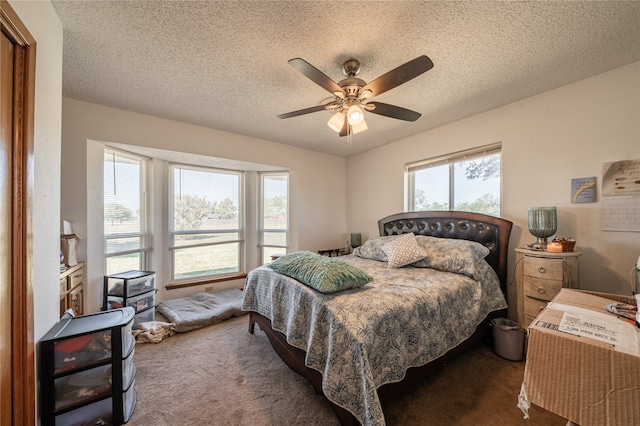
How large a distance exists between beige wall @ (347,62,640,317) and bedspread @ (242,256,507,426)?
31.4 inches

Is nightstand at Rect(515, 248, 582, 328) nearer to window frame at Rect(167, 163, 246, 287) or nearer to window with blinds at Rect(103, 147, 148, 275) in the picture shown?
window frame at Rect(167, 163, 246, 287)

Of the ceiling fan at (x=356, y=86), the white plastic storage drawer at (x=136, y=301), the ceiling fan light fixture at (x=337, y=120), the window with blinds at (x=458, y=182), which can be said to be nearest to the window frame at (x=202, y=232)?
the white plastic storage drawer at (x=136, y=301)

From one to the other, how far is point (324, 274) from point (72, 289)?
2.38m

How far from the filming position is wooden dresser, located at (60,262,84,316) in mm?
1917

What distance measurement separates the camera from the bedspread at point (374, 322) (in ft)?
3.99

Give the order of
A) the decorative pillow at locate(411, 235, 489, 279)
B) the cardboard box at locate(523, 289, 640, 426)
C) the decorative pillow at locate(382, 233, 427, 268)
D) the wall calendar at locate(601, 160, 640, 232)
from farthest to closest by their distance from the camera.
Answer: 1. the decorative pillow at locate(382, 233, 427, 268)
2. the decorative pillow at locate(411, 235, 489, 279)
3. the wall calendar at locate(601, 160, 640, 232)
4. the cardboard box at locate(523, 289, 640, 426)

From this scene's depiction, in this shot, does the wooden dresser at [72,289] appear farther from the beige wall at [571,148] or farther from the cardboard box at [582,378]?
the beige wall at [571,148]

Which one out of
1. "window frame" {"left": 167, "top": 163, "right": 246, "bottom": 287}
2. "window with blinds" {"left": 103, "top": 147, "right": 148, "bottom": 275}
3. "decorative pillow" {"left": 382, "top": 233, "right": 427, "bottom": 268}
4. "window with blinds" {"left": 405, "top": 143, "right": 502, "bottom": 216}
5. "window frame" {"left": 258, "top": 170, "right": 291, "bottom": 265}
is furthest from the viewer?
"window frame" {"left": 258, "top": 170, "right": 291, "bottom": 265}

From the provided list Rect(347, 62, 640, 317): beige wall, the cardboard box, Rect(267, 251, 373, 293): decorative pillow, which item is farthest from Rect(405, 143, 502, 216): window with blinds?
the cardboard box

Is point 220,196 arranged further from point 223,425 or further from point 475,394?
point 475,394

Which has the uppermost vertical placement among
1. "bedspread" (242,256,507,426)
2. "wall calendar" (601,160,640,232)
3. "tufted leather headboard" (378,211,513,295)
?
"wall calendar" (601,160,640,232)

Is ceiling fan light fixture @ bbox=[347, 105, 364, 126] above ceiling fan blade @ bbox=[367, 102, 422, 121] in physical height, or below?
below

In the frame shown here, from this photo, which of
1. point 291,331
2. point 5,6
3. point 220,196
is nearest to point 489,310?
point 291,331

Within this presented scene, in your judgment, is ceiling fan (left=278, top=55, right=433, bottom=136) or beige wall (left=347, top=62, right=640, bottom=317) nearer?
ceiling fan (left=278, top=55, right=433, bottom=136)
